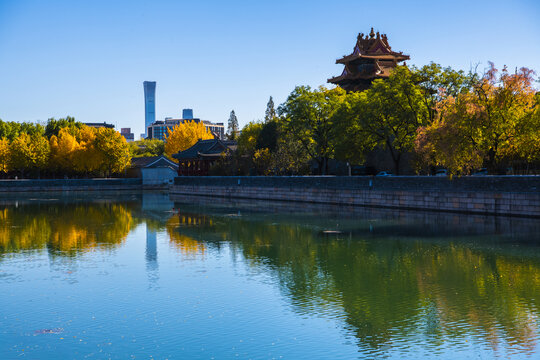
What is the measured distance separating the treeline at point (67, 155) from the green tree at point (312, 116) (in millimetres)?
45245

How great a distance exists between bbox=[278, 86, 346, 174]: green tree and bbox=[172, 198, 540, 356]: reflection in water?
947 inches

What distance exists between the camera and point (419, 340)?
477 inches

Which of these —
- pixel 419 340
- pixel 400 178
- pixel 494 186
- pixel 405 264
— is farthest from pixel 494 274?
pixel 400 178

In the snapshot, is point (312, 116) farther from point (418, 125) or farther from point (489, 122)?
point (489, 122)

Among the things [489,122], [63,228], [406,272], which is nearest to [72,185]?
[63,228]

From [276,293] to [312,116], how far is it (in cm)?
4449

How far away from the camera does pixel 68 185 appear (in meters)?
90.7

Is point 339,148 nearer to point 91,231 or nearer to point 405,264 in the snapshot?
point 91,231

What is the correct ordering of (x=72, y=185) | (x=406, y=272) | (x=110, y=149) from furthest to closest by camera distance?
(x=110, y=149), (x=72, y=185), (x=406, y=272)

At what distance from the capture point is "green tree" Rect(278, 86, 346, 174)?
5944 cm

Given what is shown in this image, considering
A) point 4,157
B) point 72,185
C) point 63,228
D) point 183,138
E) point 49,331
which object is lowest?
point 49,331

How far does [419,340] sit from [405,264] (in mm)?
9103

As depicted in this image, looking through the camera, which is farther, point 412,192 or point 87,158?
point 87,158

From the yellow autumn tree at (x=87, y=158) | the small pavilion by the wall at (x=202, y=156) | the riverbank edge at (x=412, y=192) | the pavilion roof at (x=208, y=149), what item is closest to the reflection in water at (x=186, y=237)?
the riverbank edge at (x=412, y=192)
